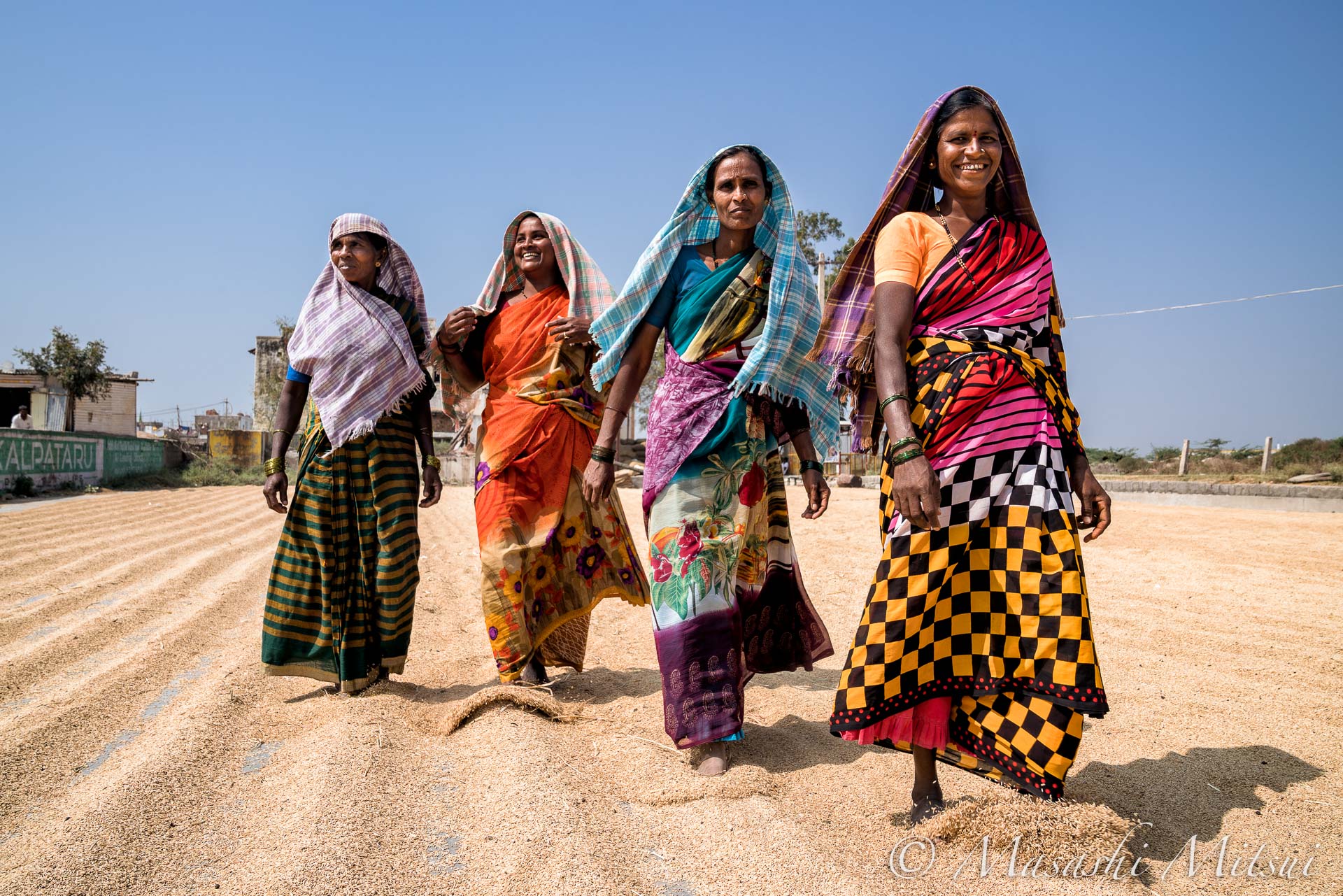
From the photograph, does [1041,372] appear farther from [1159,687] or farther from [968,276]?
[1159,687]

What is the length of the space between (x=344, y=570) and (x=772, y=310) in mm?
2406

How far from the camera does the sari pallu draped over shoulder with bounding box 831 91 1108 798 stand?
2.28 metres

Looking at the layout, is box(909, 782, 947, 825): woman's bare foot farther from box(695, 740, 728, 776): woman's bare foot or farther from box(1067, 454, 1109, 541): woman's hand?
box(1067, 454, 1109, 541): woman's hand

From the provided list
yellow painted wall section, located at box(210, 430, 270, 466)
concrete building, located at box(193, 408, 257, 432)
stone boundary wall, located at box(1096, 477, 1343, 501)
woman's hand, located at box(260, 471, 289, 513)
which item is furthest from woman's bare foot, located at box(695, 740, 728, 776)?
concrete building, located at box(193, 408, 257, 432)

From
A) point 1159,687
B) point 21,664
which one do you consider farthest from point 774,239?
point 21,664

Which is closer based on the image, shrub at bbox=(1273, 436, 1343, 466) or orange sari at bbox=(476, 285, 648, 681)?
orange sari at bbox=(476, 285, 648, 681)

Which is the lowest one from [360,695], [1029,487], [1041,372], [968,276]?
[360,695]

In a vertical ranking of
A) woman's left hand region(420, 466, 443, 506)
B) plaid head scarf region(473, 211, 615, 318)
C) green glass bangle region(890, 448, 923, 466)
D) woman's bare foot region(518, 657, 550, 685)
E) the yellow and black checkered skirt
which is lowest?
woman's bare foot region(518, 657, 550, 685)

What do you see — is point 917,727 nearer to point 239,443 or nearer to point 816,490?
point 816,490

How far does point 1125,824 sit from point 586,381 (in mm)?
2990

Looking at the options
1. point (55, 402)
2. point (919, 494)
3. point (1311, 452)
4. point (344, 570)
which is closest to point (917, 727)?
point (919, 494)

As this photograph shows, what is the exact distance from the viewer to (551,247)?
4.48m

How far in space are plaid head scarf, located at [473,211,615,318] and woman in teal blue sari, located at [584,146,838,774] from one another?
1.00m

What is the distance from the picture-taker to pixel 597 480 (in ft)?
11.1
